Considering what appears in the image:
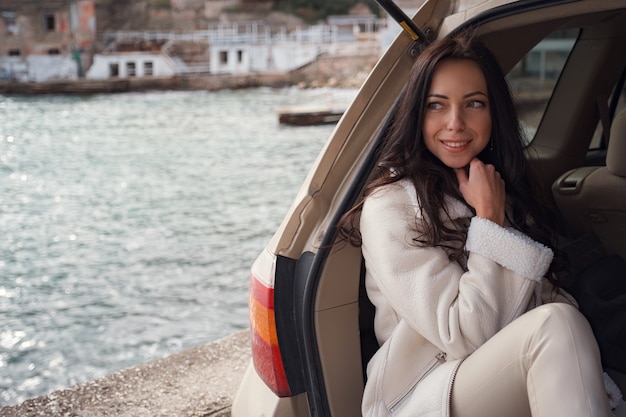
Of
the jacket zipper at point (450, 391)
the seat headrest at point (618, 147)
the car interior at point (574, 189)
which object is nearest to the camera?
the jacket zipper at point (450, 391)

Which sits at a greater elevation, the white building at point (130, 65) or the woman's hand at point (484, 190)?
the woman's hand at point (484, 190)

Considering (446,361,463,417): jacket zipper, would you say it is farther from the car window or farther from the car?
the car window

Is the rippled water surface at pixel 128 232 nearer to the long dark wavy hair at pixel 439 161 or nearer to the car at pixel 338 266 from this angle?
the car at pixel 338 266

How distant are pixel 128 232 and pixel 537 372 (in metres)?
9.35

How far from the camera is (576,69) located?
2.37 metres

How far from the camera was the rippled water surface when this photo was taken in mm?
5672

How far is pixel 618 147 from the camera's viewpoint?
1.87 meters

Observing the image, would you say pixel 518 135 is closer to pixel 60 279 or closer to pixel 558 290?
pixel 558 290

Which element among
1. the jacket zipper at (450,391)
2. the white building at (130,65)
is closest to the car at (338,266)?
the jacket zipper at (450,391)

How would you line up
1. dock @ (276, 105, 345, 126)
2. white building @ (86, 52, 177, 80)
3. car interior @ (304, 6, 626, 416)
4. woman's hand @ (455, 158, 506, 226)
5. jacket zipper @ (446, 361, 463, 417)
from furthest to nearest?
white building @ (86, 52, 177, 80) < dock @ (276, 105, 345, 126) < car interior @ (304, 6, 626, 416) < woman's hand @ (455, 158, 506, 226) < jacket zipper @ (446, 361, 463, 417)

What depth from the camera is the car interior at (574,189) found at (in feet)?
4.66

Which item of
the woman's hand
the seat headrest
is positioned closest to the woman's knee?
the woman's hand

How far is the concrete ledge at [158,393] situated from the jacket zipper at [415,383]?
3.00ft

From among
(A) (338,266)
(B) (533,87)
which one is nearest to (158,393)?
(A) (338,266)
